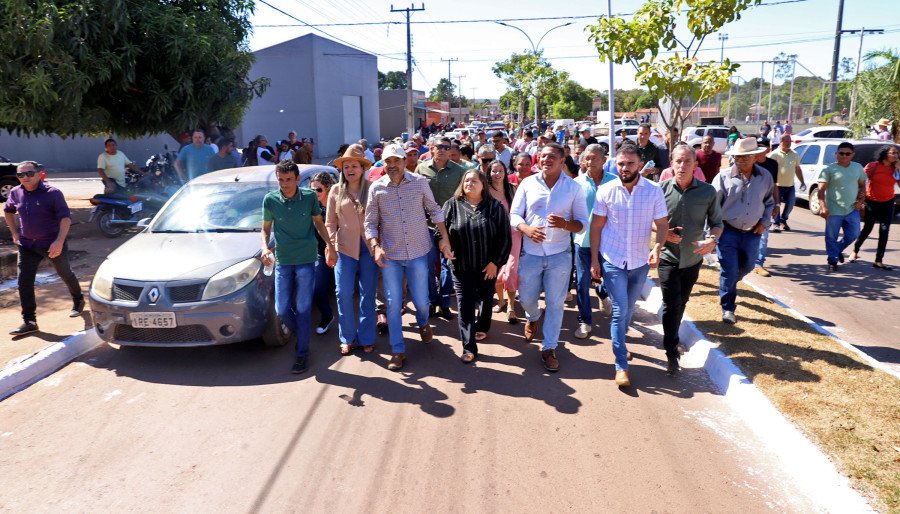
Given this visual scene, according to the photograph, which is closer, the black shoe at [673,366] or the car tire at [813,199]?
the black shoe at [673,366]

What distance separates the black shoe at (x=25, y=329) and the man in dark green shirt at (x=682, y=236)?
597 cm

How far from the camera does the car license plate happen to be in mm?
4934

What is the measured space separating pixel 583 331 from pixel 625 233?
63.4 inches

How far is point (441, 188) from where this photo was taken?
22.5 feet

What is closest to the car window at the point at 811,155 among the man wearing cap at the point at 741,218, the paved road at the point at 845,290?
the paved road at the point at 845,290

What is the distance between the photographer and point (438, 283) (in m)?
6.93

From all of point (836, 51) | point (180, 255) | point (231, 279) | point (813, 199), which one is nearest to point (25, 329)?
point (180, 255)

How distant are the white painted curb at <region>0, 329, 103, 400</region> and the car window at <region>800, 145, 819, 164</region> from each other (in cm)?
1442

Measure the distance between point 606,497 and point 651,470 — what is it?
419 mm

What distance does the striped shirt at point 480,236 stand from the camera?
506 centimetres

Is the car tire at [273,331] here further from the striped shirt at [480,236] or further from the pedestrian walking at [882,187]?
the pedestrian walking at [882,187]

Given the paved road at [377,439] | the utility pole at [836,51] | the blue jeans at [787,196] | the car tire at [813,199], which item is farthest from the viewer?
the utility pole at [836,51]

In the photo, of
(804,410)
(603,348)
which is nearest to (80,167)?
(603,348)

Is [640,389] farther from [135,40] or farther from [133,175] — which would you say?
[133,175]
